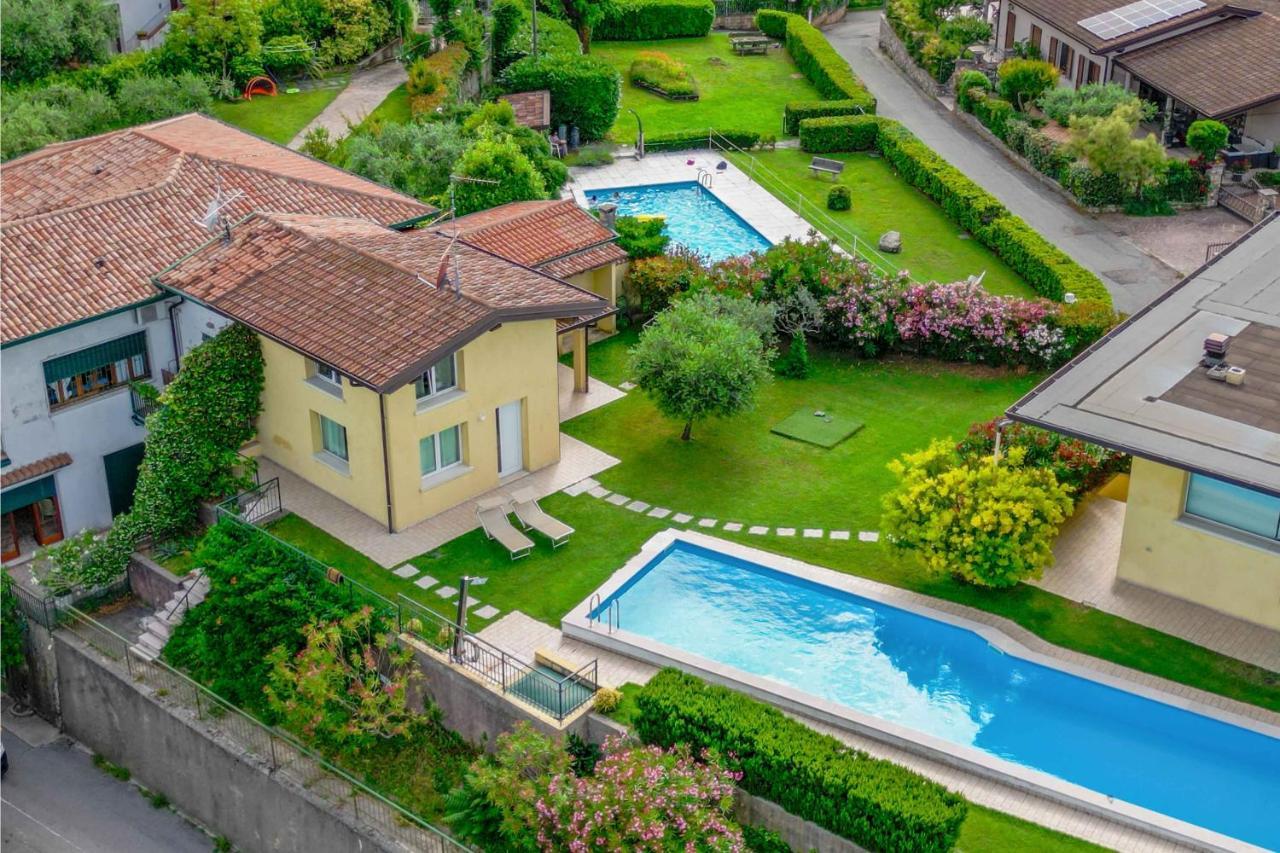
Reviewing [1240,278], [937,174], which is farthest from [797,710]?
[937,174]

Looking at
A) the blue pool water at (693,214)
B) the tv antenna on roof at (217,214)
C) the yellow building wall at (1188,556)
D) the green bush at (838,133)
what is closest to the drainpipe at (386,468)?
the tv antenna on roof at (217,214)

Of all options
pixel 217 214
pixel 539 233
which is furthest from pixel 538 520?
pixel 217 214

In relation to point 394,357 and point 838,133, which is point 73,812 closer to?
point 394,357

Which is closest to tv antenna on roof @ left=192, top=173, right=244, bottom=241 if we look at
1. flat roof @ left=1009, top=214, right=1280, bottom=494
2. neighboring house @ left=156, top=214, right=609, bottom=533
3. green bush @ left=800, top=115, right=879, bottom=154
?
neighboring house @ left=156, top=214, right=609, bottom=533

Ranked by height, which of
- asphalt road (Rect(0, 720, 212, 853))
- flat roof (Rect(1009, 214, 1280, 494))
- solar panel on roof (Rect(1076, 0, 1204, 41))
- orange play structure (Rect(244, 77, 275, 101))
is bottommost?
asphalt road (Rect(0, 720, 212, 853))

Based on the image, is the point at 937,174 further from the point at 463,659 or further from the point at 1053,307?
the point at 463,659

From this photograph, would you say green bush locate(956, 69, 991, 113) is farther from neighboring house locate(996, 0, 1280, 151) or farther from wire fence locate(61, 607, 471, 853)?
wire fence locate(61, 607, 471, 853)

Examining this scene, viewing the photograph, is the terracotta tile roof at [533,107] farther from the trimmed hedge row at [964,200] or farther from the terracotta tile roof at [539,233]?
the terracotta tile roof at [539,233]
